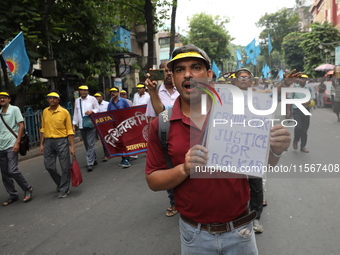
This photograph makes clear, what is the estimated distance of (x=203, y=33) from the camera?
150 feet

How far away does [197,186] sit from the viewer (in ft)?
5.43

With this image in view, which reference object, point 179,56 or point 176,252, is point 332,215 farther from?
point 179,56

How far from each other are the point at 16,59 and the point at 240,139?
6539 mm

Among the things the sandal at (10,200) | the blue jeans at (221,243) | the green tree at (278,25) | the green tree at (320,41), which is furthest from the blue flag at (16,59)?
the green tree at (278,25)

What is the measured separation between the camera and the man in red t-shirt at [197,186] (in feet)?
5.41

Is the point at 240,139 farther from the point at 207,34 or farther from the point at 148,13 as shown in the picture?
the point at 207,34

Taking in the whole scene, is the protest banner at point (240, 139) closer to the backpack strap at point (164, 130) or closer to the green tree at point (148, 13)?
the backpack strap at point (164, 130)

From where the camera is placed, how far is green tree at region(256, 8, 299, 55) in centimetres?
5256

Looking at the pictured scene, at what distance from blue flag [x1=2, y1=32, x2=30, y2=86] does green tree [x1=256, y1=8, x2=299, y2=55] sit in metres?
51.9

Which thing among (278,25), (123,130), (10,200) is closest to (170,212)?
(10,200)

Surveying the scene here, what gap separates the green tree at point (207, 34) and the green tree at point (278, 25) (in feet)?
37.9

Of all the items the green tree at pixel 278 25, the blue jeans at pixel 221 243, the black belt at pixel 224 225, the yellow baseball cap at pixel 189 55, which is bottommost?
the blue jeans at pixel 221 243

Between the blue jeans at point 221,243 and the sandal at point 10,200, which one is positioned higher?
the blue jeans at point 221,243

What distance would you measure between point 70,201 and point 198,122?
4.09m
